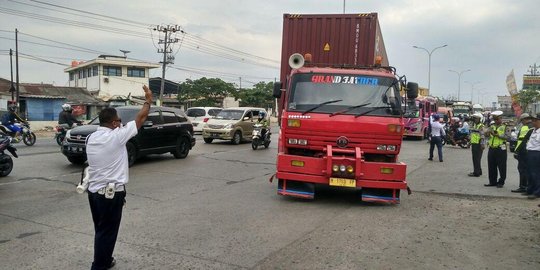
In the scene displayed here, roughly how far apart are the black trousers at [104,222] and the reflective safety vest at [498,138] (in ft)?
28.8

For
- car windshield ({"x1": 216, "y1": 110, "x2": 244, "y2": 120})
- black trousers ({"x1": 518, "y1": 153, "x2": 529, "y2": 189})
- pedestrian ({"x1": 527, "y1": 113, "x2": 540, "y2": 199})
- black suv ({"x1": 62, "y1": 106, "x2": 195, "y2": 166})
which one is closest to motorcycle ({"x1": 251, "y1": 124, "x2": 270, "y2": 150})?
car windshield ({"x1": 216, "y1": 110, "x2": 244, "y2": 120})

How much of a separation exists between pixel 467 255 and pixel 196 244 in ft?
10.6

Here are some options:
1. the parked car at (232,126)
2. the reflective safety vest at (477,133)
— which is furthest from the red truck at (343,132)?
the parked car at (232,126)

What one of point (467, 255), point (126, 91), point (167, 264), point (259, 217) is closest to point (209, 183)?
point (259, 217)

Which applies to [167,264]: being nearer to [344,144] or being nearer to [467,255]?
[467,255]

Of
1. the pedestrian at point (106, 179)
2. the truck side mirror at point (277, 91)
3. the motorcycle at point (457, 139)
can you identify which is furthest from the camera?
the motorcycle at point (457, 139)

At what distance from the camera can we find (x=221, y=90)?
169 ft

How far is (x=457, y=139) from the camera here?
922 inches

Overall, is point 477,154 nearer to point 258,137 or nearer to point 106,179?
point 258,137

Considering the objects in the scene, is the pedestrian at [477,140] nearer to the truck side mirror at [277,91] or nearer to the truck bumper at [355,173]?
the truck bumper at [355,173]

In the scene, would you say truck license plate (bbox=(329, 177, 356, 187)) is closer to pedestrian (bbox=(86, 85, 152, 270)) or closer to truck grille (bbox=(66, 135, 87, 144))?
pedestrian (bbox=(86, 85, 152, 270))

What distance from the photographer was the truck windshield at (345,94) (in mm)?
7973

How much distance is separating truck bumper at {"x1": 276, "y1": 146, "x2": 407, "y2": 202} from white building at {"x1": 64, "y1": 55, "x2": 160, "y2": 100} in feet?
154

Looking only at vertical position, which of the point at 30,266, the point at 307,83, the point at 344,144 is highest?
the point at 307,83
